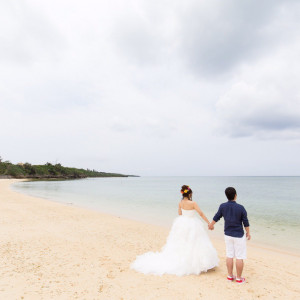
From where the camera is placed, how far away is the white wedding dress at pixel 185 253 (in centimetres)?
549

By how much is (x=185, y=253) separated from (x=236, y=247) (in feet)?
4.39

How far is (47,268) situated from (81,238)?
3.50 meters

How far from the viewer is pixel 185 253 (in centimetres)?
564

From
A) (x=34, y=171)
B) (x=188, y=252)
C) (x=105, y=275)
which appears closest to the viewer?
(x=105, y=275)

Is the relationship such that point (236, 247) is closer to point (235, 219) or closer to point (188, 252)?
point (235, 219)

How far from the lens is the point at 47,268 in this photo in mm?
5723

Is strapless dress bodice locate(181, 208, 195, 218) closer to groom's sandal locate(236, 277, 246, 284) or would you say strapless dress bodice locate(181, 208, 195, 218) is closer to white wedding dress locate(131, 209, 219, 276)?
white wedding dress locate(131, 209, 219, 276)

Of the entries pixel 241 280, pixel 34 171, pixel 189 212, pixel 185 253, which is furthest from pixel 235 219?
pixel 34 171

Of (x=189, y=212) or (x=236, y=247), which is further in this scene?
(x=189, y=212)

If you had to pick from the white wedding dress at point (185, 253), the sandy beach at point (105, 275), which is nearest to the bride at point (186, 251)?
the white wedding dress at point (185, 253)

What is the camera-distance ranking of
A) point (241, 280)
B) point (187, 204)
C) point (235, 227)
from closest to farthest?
A: 1. point (235, 227)
2. point (241, 280)
3. point (187, 204)

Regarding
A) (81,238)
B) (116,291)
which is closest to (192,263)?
(116,291)

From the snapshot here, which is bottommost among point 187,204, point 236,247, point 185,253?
point 185,253

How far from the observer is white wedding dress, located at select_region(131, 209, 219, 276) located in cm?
549
